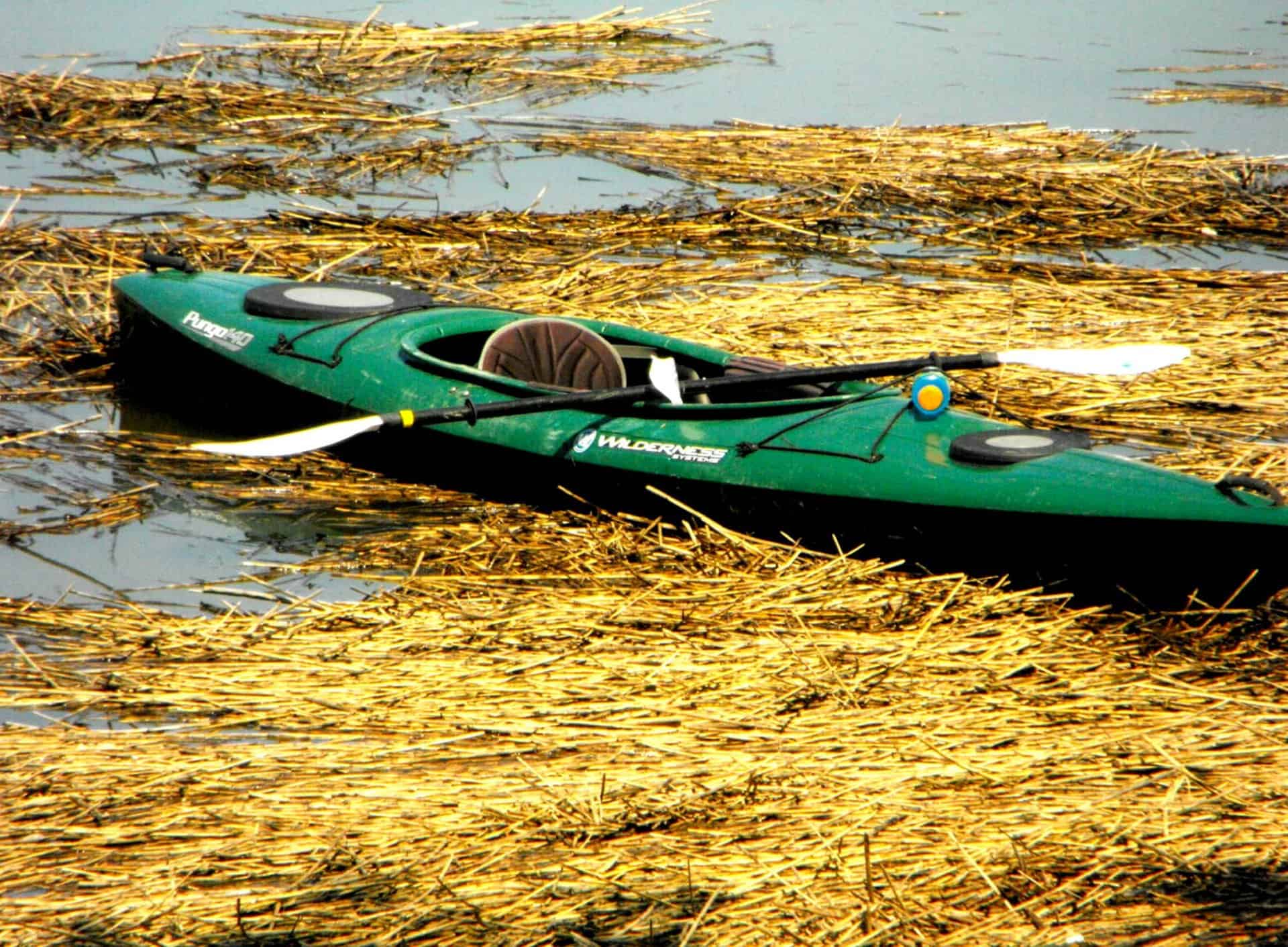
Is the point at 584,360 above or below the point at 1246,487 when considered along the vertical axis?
above

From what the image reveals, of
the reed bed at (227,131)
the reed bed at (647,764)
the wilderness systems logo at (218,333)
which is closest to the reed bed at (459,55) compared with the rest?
the reed bed at (227,131)

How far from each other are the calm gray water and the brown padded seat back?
1260 mm

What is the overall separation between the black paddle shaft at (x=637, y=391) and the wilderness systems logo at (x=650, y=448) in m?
0.15

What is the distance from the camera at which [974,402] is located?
808cm

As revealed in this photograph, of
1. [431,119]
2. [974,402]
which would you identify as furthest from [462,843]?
[431,119]

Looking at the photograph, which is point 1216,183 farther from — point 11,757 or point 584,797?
point 11,757

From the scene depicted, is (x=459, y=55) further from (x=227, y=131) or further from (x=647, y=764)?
(x=647, y=764)

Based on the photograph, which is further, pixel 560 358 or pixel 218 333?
pixel 218 333

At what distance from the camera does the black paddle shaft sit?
6555mm

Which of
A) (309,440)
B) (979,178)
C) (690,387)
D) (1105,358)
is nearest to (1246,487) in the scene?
(1105,358)

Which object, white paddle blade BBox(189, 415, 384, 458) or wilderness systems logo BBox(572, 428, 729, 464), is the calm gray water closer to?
white paddle blade BBox(189, 415, 384, 458)

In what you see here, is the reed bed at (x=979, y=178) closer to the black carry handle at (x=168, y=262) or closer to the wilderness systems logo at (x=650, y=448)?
the black carry handle at (x=168, y=262)

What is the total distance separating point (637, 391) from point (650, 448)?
23 centimetres

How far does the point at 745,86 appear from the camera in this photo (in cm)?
1491
